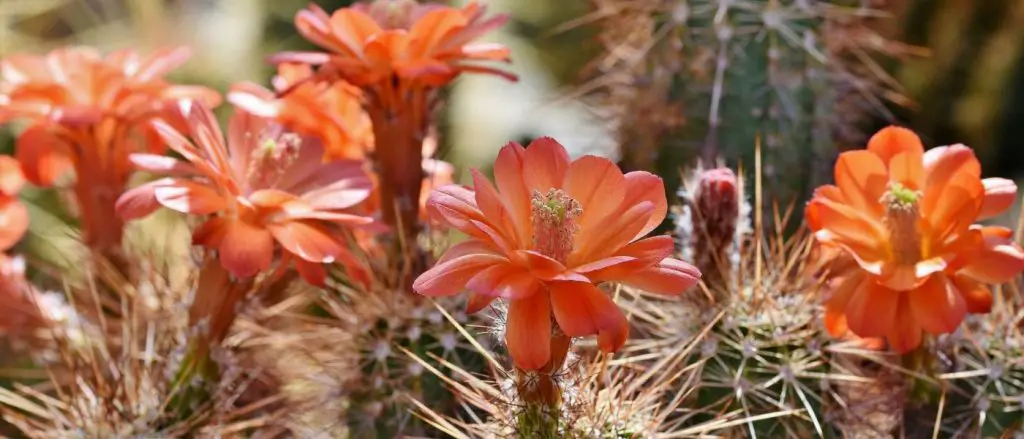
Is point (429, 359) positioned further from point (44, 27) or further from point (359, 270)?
point (44, 27)

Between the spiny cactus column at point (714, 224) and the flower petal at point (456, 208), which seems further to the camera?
the spiny cactus column at point (714, 224)

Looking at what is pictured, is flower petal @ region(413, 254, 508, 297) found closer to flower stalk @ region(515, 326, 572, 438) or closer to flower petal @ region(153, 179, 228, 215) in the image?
flower stalk @ region(515, 326, 572, 438)

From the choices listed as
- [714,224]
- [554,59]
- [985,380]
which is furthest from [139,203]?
[554,59]

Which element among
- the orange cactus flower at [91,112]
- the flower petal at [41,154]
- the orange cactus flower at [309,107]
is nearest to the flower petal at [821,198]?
the orange cactus flower at [309,107]

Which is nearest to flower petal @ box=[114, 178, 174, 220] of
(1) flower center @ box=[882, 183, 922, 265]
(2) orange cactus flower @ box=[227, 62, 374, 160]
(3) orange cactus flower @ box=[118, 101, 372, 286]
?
(3) orange cactus flower @ box=[118, 101, 372, 286]

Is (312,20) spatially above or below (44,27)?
above

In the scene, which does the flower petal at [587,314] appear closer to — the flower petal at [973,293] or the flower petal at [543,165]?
the flower petal at [543,165]

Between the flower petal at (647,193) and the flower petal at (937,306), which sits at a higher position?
the flower petal at (647,193)

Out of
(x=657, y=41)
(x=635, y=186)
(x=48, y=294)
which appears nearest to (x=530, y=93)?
(x=657, y=41)
